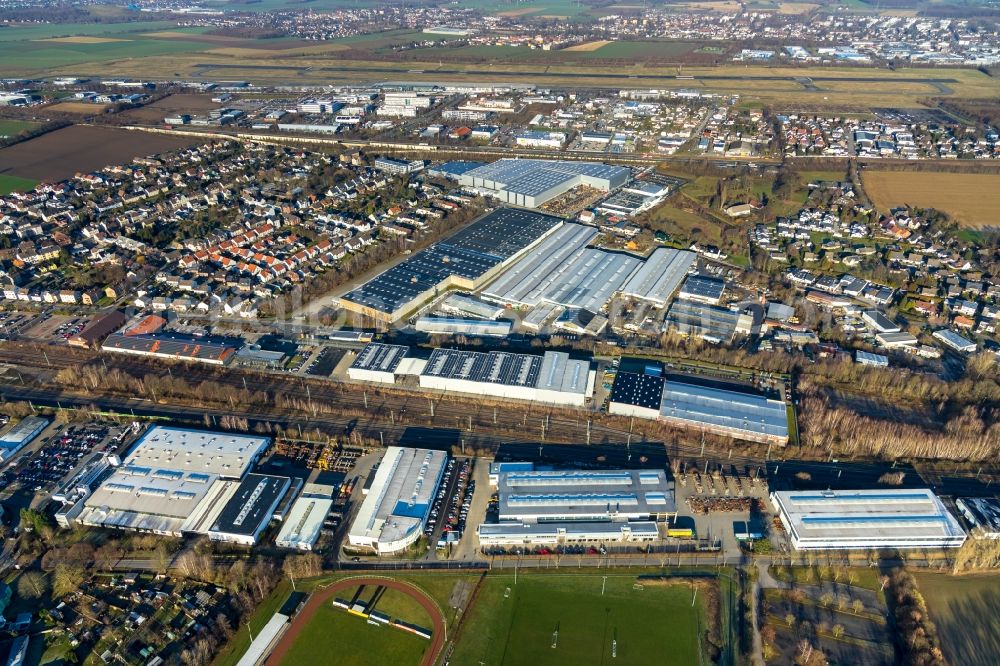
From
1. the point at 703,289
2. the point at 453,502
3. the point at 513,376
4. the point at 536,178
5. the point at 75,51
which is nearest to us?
the point at 453,502

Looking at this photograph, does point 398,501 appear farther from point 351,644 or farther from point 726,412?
point 726,412

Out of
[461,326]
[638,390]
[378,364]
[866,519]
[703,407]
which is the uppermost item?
[461,326]

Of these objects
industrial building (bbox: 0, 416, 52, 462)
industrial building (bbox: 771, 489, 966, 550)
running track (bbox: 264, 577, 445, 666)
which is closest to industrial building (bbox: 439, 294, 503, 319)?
running track (bbox: 264, 577, 445, 666)

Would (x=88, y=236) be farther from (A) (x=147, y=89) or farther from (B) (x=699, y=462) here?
(A) (x=147, y=89)

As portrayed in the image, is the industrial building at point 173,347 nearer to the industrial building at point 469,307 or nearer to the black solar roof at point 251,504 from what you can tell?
the black solar roof at point 251,504

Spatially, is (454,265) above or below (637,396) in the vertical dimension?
above

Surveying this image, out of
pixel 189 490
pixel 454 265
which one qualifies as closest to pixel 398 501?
pixel 189 490

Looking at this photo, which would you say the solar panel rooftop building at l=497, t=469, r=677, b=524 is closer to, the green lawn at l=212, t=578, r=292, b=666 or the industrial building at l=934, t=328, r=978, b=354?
the green lawn at l=212, t=578, r=292, b=666
